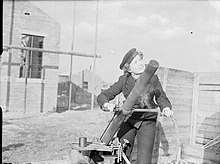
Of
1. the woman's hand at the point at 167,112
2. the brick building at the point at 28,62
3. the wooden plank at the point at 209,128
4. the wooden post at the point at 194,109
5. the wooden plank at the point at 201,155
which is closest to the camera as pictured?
the woman's hand at the point at 167,112

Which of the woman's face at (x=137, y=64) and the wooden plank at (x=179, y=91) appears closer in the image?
the woman's face at (x=137, y=64)

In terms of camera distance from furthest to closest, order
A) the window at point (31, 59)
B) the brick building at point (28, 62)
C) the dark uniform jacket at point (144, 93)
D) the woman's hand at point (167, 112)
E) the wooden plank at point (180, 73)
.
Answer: the window at point (31, 59)
the brick building at point (28, 62)
the wooden plank at point (180, 73)
the dark uniform jacket at point (144, 93)
the woman's hand at point (167, 112)

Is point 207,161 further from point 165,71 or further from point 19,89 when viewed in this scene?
point 19,89

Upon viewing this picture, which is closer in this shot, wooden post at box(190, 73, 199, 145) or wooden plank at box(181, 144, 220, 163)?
wooden plank at box(181, 144, 220, 163)

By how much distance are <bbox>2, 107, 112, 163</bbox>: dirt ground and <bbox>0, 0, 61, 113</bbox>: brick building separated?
0.59 meters

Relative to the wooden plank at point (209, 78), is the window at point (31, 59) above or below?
above

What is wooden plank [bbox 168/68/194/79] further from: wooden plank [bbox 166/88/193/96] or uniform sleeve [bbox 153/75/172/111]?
uniform sleeve [bbox 153/75/172/111]

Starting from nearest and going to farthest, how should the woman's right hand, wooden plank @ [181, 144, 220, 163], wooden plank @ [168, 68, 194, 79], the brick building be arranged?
the woman's right hand < wooden plank @ [168, 68, 194, 79] < wooden plank @ [181, 144, 220, 163] < the brick building

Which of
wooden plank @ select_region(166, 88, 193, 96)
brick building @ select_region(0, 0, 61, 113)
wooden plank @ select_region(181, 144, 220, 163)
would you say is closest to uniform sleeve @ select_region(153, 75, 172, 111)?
wooden plank @ select_region(166, 88, 193, 96)

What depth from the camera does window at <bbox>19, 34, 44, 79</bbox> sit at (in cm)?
1157

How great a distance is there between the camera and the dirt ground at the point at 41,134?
17.6 feet

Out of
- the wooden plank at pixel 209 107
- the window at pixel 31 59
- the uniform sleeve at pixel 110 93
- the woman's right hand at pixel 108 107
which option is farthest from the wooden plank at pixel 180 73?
the window at pixel 31 59

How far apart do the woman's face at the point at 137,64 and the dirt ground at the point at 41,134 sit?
935mm

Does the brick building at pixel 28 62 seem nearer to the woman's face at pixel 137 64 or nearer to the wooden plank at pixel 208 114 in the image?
the wooden plank at pixel 208 114
